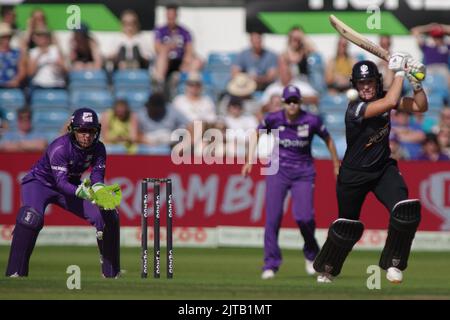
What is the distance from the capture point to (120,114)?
18.1 meters

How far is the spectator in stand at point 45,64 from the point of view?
1925 centimetres

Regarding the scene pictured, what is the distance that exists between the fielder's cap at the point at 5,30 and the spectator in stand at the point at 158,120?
8.52ft

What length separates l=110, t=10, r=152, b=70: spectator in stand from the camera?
63.8ft

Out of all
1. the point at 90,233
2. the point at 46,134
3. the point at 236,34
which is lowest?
the point at 90,233

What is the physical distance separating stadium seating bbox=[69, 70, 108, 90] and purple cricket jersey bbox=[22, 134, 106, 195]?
731 cm

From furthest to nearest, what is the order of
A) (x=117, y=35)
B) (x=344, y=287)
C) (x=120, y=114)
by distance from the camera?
(x=117, y=35)
(x=120, y=114)
(x=344, y=287)

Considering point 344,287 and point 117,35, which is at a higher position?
point 117,35

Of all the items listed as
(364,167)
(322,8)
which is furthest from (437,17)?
(364,167)

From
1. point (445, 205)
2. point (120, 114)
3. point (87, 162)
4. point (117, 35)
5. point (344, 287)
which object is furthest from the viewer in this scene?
point (117, 35)

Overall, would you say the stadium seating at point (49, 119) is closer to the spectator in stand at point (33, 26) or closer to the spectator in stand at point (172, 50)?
the spectator in stand at point (33, 26)

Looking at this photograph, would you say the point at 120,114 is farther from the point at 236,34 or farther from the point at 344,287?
the point at 344,287

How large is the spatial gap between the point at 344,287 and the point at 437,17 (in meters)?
10.1

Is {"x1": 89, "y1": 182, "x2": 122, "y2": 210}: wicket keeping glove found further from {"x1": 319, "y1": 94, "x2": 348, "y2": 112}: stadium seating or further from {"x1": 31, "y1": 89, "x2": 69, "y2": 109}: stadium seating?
{"x1": 319, "y1": 94, "x2": 348, "y2": 112}: stadium seating

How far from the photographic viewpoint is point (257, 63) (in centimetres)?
1950
